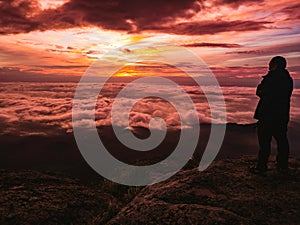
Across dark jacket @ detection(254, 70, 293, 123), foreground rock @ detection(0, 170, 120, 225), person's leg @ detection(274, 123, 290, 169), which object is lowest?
foreground rock @ detection(0, 170, 120, 225)

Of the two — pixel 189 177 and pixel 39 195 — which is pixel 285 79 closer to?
pixel 189 177

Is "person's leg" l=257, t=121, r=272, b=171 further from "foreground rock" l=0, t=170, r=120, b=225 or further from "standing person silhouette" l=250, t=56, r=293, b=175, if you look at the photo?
"foreground rock" l=0, t=170, r=120, b=225

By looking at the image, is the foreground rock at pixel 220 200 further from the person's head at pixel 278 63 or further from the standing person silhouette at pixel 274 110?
the person's head at pixel 278 63

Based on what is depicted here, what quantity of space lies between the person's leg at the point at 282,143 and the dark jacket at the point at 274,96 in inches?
8.9

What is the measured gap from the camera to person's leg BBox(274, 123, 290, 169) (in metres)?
7.87

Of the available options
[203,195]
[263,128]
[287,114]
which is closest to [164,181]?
[203,195]

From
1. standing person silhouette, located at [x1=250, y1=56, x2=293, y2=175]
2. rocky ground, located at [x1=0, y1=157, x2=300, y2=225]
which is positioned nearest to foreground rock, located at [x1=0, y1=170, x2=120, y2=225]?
rocky ground, located at [x1=0, y1=157, x2=300, y2=225]

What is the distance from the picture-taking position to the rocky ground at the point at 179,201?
623cm

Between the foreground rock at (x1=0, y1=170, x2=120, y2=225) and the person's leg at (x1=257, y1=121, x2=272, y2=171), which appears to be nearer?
the foreground rock at (x1=0, y1=170, x2=120, y2=225)

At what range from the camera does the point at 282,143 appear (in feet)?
26.0

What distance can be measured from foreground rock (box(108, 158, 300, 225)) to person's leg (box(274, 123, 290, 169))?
1.25 feet

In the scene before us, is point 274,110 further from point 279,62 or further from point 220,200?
point 220,200

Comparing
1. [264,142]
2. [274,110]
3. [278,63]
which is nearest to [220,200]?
[264,142]

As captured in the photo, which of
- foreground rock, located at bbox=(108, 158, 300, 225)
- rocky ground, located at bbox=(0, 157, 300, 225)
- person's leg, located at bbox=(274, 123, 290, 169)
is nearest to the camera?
foreground rock, located at bbox=(108, 158, 300, 225)
